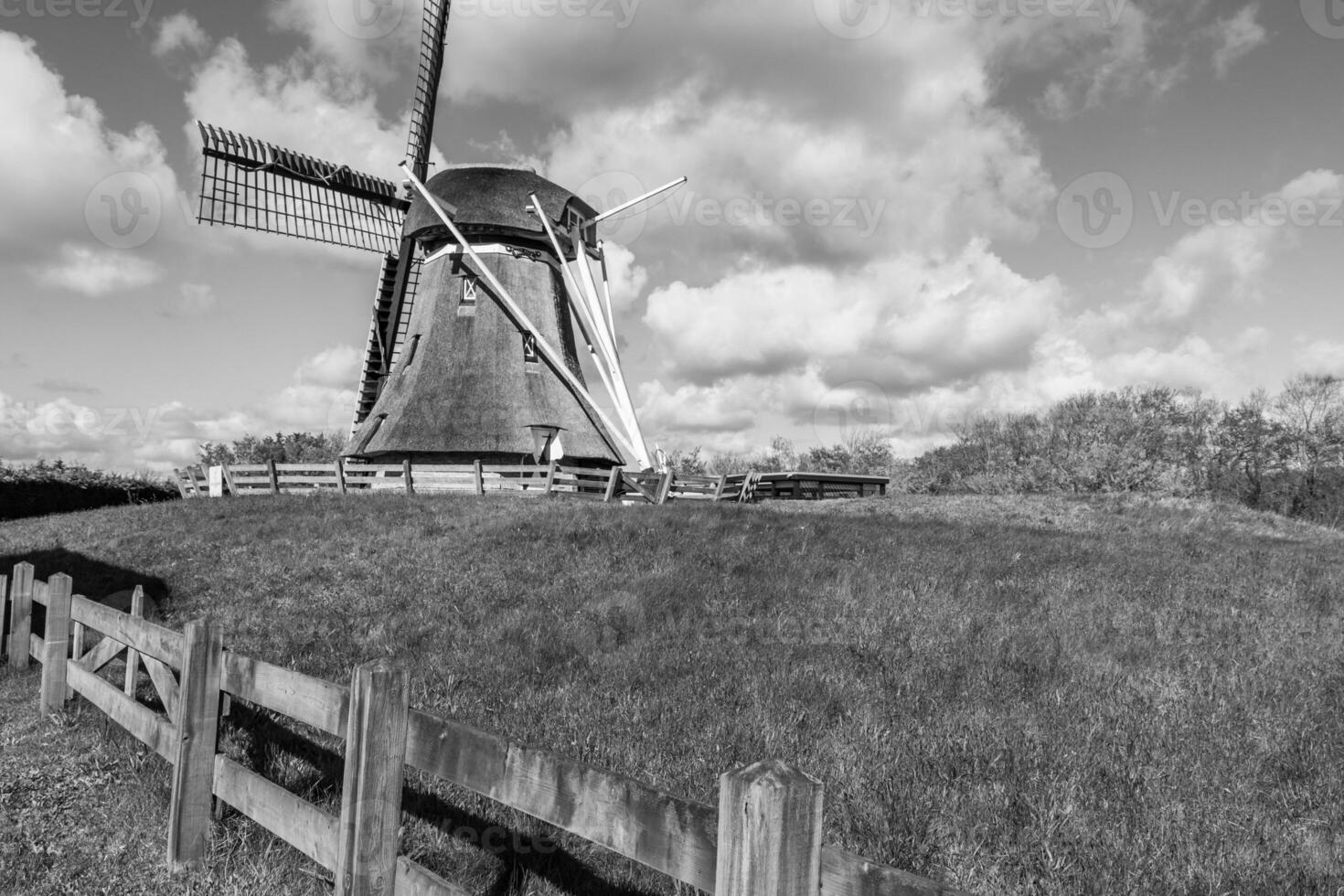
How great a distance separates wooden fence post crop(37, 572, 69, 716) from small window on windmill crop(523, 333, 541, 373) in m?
20.9

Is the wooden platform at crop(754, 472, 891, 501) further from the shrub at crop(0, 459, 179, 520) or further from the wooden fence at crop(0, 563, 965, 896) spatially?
the wooden fence at crop(0, 563, 965, 896)

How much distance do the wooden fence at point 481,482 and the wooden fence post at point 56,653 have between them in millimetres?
14363

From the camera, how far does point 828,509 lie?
80.1ft

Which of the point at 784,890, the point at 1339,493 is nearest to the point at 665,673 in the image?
the point at 784,890

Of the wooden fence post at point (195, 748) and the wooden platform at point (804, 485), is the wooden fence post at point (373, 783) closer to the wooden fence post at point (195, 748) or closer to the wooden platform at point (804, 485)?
the wooden fence post at point (195, 748)

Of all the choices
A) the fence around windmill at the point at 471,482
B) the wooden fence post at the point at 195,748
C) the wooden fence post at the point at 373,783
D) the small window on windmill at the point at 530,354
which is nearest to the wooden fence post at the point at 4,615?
the wooden fence post at the point at 195,748

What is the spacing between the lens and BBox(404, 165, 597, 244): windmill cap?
92.8 feet

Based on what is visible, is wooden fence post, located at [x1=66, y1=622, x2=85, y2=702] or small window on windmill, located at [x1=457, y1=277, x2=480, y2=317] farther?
small window on windmill, located at [x1=457, y1=277, x2=480, y2=317]

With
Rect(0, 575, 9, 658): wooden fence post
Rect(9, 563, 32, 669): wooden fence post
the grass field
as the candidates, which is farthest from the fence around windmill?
Rect(9, 563, 32, 669): wooden fence post

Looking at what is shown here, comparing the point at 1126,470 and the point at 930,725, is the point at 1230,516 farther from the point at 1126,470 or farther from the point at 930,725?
the point at 930,725

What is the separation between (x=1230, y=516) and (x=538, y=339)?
21519mm

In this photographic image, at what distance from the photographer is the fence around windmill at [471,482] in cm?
2266

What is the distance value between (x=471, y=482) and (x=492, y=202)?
421 inches

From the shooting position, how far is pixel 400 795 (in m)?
3.28
